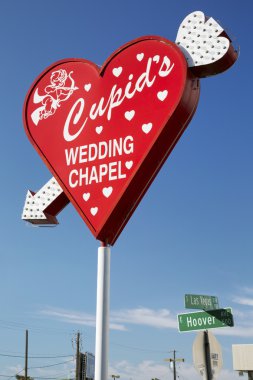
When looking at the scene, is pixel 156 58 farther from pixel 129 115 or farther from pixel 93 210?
pixel 93 210

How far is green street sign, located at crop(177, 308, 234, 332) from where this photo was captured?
8836 millimetres

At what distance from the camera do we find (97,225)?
8.49 m

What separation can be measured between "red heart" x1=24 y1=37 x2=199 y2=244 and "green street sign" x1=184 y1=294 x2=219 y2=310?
1.60 metres

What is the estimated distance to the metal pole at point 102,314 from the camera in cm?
809

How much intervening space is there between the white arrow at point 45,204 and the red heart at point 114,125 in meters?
0.40

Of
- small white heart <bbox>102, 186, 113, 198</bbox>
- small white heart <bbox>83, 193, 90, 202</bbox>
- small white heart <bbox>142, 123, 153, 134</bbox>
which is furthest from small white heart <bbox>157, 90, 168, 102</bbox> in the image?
small white heart <bbox>83, 193, 90, 202</bbox>

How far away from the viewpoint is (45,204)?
381 inches

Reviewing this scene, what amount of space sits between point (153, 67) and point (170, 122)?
966mm

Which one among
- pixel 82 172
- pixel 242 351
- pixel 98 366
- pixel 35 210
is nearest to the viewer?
pixel 98 366

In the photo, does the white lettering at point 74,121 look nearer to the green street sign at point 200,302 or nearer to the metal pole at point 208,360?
the green street sign at point 200,302

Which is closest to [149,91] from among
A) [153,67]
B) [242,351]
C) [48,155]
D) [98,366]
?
[153,67]

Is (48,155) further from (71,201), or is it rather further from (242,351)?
(242,351)

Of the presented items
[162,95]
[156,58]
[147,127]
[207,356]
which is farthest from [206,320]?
[156,58]

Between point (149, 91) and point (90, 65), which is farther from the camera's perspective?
point (90, 65)
